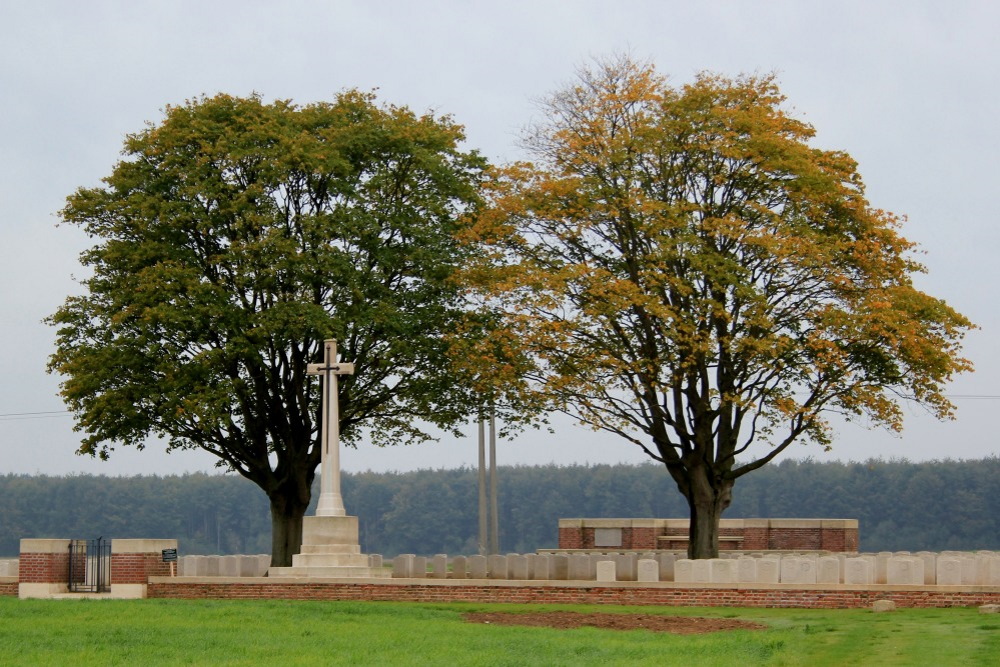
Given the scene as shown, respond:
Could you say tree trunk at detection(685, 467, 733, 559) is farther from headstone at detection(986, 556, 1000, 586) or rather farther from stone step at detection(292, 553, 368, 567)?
stone step at detection(292, 553, 368, 567)

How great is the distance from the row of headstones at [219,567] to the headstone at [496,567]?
5.82 metres

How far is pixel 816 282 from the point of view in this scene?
29891 millimetres

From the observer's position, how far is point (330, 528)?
28.0 metres

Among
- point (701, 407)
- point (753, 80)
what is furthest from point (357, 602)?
point (753, 80)

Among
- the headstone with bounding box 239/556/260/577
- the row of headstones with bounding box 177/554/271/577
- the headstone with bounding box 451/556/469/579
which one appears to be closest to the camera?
the headstone with bounding box 451/556/469/579

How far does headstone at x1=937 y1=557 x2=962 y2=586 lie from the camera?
23312 millimetres

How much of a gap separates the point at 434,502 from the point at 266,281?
282 feet

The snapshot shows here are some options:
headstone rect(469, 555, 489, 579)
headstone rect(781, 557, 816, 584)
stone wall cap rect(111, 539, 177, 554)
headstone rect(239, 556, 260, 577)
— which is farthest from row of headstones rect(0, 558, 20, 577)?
headstone rect(781, 557, 816, 584)

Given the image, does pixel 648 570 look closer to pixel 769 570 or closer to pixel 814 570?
pixel 769 570

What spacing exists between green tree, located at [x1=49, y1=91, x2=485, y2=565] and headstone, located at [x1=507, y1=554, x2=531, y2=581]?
20.7 ft

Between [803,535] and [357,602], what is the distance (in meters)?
20.6

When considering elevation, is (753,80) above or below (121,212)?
above

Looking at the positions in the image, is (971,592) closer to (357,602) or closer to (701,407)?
(701,407)

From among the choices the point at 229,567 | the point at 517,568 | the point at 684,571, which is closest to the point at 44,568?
the point at 229,567
